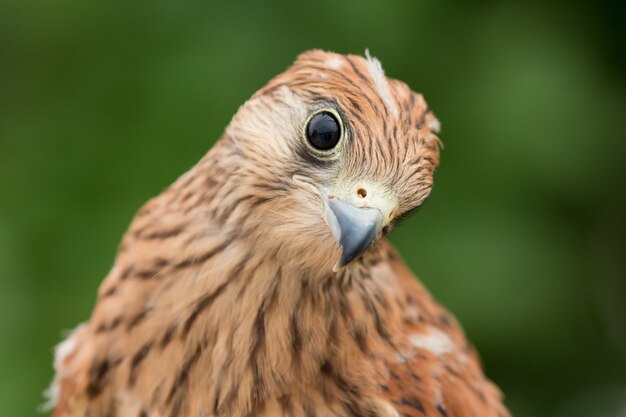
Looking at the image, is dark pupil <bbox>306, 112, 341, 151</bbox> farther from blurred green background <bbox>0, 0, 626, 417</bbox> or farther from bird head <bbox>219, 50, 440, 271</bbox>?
blurred green background <bbox>0, 0, 626, 417</bbox>

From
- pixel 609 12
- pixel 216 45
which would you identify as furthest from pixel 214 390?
pixel 609 12

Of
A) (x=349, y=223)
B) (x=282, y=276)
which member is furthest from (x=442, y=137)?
(x=349, y=223)

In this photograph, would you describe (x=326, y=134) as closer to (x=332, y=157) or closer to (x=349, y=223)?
(x=332, y=157)

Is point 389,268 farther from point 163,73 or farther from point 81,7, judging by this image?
point 81,7

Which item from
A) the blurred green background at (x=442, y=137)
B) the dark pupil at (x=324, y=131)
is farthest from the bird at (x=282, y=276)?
the blurred green background at (x=442, y=137)

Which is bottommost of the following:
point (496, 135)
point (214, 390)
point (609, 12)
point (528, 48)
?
point (214, 390)

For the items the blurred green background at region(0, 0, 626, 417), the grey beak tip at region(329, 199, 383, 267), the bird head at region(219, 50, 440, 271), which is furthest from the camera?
the blurred green background at region(0, 0, 626, 417)

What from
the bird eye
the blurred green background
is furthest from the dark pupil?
the blurred green background
